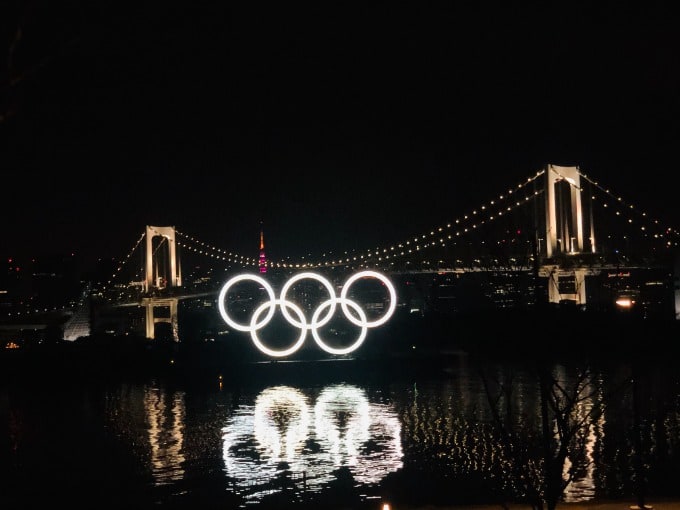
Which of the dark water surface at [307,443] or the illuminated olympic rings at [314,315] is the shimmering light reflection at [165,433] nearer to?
the dark water surface at [307,443]

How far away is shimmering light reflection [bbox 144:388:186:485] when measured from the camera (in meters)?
16.0

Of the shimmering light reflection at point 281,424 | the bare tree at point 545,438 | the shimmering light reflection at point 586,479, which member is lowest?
the shimmering light reflection at point 586,479

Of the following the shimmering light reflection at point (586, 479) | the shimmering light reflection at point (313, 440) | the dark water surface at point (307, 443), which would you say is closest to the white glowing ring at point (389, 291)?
the dark water surface at point (307, 443)

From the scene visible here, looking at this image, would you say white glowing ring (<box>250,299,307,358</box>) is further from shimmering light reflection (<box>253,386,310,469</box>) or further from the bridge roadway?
the bridge roadway

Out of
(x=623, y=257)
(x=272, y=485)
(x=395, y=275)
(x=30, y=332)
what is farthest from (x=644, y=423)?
(x=30, y=332)

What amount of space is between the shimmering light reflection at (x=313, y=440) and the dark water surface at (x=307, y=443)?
38mm

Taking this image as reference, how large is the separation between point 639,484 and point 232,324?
97.3 feet

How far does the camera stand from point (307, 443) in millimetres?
18797

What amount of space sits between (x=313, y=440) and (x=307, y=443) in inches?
18.4

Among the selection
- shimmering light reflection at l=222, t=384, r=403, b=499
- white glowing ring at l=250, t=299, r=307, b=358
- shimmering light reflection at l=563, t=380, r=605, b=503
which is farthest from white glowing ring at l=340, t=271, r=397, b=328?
shimmering light reflection at l=563, t=380, r=605, b=503

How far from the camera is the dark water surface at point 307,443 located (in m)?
13.3

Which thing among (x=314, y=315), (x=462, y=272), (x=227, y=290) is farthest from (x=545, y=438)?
(x=227, y=290)

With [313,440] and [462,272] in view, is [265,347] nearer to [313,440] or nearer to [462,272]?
[462,272]

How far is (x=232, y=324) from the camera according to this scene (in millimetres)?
37750
